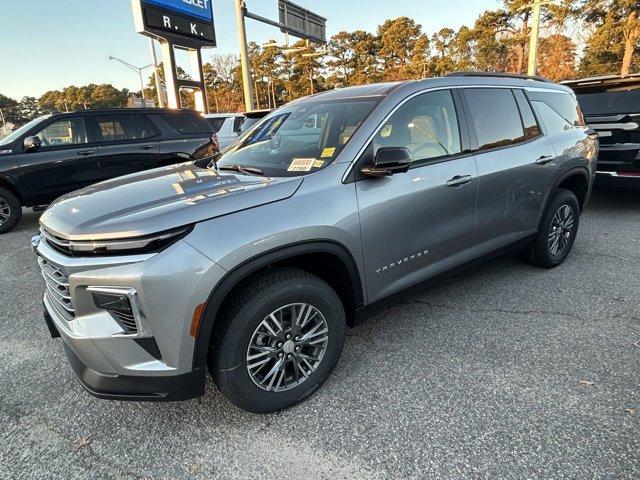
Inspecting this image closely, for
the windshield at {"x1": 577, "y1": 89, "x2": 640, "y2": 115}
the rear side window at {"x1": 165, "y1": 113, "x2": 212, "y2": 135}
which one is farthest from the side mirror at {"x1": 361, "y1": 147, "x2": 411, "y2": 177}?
the rear side window at {"x1": 165, "y1": 113, "x2": 212, "y2": 135}

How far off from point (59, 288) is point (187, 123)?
6.67m

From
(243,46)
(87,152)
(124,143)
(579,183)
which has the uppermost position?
(243,46)

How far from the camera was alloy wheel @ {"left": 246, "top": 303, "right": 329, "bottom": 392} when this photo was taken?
2.25 meters

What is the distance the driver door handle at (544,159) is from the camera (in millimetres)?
3772

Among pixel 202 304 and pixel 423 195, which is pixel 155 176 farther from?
pixel 423 195

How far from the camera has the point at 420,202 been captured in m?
2.81

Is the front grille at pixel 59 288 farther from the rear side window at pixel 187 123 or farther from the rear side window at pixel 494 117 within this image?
the rear side window at pixel 187 123

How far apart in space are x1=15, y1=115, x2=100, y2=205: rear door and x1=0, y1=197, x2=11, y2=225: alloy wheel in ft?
0.89

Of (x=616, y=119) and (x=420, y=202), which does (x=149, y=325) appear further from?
(x=616, y=119)

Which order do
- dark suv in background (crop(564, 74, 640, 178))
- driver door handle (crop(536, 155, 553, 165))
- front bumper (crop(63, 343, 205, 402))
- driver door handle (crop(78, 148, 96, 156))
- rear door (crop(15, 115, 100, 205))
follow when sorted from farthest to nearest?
driver door handle (crop(78, 148, 96, 156)) < rear door (crop(15, 115, 100, 205)) < dark suv in background (crop(564, 74, 640, 178)) < driver door handle (crop(536, 155, 553, 165)) < front bumper (crop(63, 343, 205, 402))

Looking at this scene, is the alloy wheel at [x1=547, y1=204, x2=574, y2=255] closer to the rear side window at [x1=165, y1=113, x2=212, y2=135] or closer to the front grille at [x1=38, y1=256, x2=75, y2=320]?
the front grille at [x1=38, y1=256, x2=75, y2=320]

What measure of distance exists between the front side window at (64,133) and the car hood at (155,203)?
5179mm

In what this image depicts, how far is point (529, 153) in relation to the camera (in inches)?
146

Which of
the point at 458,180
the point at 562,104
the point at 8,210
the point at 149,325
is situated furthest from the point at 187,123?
the point at 149,325
